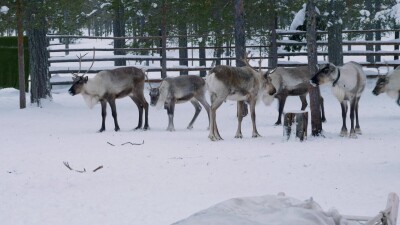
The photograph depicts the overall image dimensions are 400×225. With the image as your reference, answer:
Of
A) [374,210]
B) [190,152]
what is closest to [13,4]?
[190,152]

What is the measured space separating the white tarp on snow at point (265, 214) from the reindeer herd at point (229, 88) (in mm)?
8677

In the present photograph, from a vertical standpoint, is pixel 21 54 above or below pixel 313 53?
above

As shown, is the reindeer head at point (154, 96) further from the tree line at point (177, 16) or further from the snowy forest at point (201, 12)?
the snowy forest at point (201, 12)

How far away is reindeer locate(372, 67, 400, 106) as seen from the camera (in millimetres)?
13398

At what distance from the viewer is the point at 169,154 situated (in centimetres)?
1103

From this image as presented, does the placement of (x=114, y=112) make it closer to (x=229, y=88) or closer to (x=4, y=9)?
(x=229, y=88)

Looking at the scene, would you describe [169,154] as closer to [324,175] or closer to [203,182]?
[203,182]

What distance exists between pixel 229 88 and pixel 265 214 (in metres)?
9.59

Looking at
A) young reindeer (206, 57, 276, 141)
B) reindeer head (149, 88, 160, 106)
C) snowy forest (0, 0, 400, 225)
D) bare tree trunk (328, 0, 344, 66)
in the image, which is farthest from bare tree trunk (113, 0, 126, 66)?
young reindeer (206, 57, 276, 141)

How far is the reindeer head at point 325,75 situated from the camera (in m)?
13.4

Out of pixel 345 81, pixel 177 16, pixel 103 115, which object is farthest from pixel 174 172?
pixel 177 16

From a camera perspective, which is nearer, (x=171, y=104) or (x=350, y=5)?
(x=171, y=104)

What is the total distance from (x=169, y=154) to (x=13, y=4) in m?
8.92

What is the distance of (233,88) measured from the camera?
13547mm
